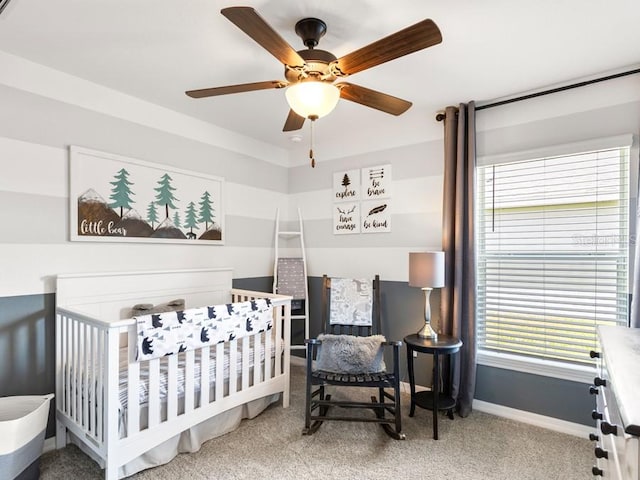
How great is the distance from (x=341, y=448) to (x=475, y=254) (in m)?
1.64

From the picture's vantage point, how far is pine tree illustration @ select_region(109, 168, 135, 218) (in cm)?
267

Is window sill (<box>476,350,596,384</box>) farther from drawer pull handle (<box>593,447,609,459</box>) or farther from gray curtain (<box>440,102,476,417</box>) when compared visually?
drawer pull handle (<box>593,447,609,459</box>)

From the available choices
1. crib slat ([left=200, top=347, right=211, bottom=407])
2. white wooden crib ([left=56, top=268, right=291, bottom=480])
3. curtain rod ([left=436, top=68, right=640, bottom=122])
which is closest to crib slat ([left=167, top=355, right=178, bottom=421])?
white wooden crib ([left=56, top=268, right=291, bottom=480])

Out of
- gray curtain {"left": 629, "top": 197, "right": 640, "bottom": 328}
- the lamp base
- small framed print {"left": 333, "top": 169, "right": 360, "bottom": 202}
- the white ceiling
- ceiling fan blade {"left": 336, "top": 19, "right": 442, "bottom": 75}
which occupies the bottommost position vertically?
the lamp base

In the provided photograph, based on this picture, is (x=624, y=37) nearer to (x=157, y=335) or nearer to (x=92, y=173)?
(x=157, y=335)

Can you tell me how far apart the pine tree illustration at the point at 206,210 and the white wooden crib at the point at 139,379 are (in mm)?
506

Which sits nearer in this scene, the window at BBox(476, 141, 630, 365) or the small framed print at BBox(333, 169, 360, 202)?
the window at BBox(476, 141, 630, 365)

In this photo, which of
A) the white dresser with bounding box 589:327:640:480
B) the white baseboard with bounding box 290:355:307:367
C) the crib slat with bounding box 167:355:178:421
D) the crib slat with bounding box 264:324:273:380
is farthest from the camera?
the white baseboard with bounding box 290:355:307:367

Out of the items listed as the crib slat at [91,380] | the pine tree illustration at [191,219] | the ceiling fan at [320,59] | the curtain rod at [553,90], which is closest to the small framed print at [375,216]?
the curtain rod at [553,90]

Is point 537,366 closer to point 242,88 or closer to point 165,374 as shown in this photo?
point 165,374

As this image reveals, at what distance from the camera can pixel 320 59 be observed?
175cm

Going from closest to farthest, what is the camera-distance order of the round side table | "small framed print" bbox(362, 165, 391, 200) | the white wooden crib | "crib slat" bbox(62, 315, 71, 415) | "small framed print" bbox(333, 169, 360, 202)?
1. the white wooden crib
2. "crib slat" bbox(62, 315, 71, 415)
3. the round side table
4. "small framed print" bbox(362, 165, 391, 200)
5. "small framed print" bbox(333, 169, 360, 202)

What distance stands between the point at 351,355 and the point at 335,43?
193cm

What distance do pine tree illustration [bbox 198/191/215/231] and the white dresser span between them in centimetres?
286
